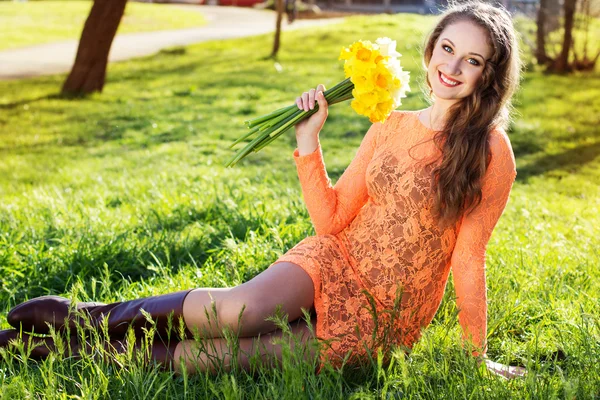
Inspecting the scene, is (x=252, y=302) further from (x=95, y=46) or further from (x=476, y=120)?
(x=95, y=46)

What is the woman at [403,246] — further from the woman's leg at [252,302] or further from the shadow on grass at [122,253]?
the shadow on grass at [122,253]

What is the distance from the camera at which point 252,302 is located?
256 cm

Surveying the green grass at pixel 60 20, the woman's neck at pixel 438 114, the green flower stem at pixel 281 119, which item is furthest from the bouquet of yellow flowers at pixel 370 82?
the green grass at pixel 60 20

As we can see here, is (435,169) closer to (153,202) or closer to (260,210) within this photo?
(260,210)

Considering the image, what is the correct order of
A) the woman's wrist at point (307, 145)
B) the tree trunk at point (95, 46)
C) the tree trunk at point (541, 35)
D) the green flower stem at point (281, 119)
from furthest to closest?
the tree trunk at point (541, 35) < the tree trunk at point (95, 46) < the woman's wrist at point (307, 145) < the green flower stem at point (281, 119)

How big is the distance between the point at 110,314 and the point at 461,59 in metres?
1.60

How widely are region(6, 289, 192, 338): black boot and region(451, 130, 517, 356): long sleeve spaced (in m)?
1.02

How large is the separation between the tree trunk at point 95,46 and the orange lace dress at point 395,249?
8169mm

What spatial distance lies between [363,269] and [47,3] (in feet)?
94.8

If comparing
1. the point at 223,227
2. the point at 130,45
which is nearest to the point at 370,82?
the point at 223,227

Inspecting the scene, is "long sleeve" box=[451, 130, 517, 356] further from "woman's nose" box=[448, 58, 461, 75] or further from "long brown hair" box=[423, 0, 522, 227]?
"woman's nose" box=[448, 58, 461, 75]

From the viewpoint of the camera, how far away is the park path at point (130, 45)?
13.6 meters

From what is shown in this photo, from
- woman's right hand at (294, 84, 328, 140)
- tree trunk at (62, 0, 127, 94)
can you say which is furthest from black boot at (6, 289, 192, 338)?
tree trunk at (62, 0, 127, 94)

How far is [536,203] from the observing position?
562 cm
